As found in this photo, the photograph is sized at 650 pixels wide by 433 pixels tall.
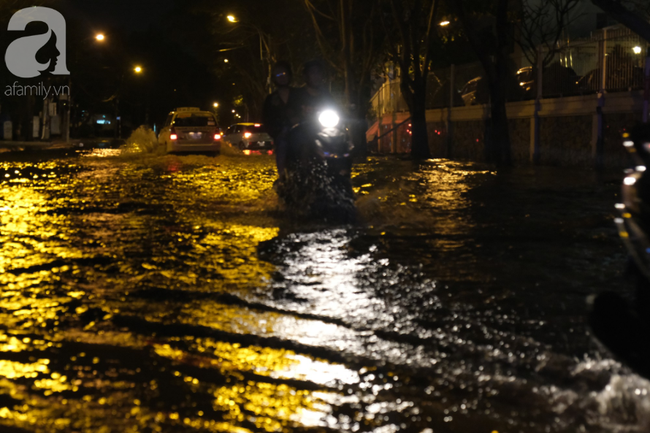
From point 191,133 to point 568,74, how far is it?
11249 millimetres

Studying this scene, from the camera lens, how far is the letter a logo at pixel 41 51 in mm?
47838

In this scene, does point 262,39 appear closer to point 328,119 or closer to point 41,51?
point 41,51

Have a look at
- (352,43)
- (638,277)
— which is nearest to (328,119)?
(638,277)

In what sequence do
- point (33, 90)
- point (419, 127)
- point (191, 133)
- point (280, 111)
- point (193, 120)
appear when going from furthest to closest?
point (33, 90)
point (419, 127)
point (193, 120)
point (191, 133)
point (280, 111)

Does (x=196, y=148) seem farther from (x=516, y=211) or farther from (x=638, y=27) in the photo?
(x=516, y=211)

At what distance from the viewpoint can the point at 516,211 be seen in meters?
10.2

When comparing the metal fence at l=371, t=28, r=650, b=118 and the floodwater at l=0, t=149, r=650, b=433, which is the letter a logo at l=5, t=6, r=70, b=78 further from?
the floodwater at l=0, t=149, r=650, b=433

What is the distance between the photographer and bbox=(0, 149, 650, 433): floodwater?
335 centimetres

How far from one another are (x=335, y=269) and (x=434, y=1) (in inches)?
851

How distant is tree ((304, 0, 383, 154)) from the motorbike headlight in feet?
62.3

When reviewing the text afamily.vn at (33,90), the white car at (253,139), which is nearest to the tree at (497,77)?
the white car at (253,139)

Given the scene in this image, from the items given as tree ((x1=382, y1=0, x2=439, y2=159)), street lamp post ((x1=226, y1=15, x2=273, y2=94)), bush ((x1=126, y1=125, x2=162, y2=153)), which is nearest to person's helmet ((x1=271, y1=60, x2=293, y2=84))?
tree ((x1=382, y1=0, x2=439, y2=159))

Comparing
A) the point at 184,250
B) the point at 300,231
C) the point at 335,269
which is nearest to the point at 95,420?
the point at 335,269

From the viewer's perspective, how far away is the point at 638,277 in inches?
174
